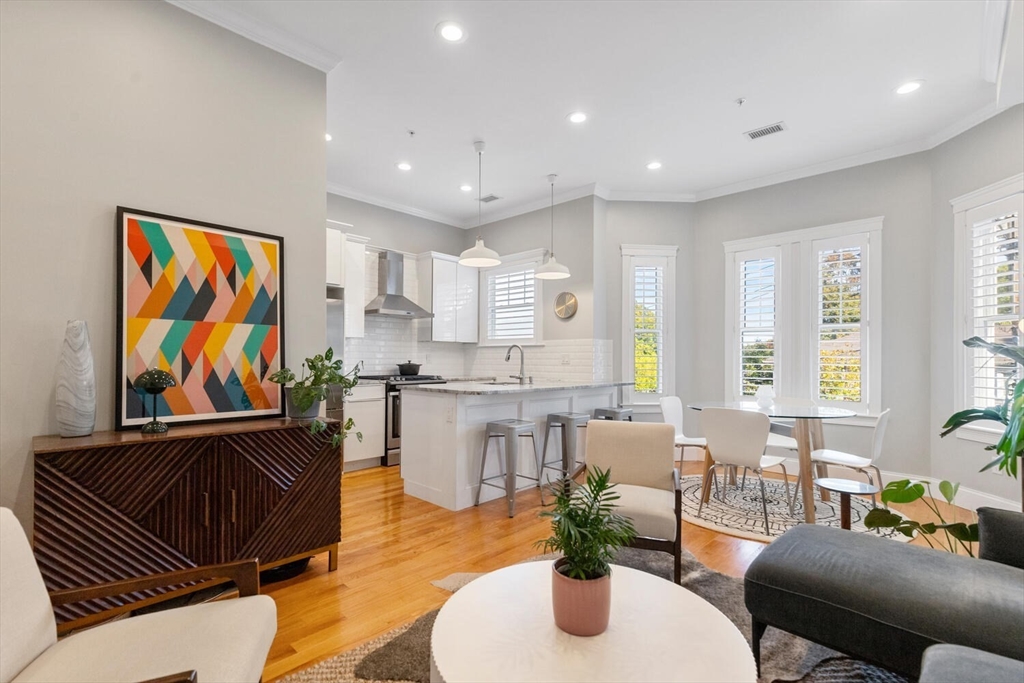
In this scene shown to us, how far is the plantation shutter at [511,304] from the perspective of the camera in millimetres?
6434

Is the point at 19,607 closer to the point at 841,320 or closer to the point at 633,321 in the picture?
the point at 633,321

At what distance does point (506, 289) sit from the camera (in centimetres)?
672

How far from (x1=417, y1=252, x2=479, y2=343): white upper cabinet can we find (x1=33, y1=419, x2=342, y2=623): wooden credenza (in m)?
3.81

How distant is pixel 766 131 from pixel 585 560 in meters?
4.46

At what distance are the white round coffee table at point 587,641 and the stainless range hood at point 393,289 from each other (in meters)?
4.69

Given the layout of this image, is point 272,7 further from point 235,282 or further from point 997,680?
point 997,680

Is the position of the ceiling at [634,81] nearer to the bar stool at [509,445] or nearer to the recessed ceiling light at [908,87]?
the recessed ceiling light at [908,87]

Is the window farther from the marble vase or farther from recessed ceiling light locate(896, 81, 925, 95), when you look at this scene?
the marble vase

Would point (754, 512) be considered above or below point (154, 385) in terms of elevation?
below

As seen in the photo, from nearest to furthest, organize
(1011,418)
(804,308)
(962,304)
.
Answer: (1011,418) < (962,304) < (804,308)

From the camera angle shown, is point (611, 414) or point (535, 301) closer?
point (611, 414)

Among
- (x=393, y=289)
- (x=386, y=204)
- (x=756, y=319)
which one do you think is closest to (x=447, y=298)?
(x=393, y=289)

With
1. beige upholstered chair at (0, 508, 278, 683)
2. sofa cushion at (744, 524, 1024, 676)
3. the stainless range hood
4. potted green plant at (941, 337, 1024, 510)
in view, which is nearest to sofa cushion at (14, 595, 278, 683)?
beige upholstered chair at (0, 508, 278, 683)

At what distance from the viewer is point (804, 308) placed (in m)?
5.23
